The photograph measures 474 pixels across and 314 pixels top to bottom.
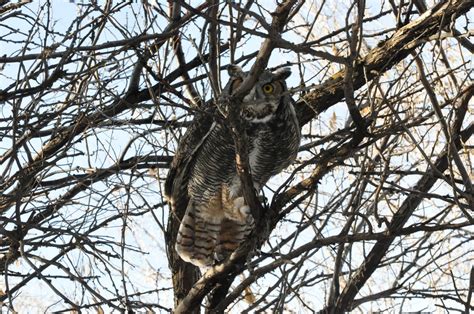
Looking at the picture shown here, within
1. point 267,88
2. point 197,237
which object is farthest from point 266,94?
point 197,237

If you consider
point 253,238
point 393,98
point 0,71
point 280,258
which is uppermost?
point 0,71

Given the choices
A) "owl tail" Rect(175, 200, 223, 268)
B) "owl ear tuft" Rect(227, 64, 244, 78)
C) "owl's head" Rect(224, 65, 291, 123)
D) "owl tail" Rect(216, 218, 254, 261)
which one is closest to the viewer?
"owl ear tuft" Rect(227, 64, 244, 78)

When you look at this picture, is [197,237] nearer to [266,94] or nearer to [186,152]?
[186,152]

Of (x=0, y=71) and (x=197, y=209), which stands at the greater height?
(x=0, y=71)

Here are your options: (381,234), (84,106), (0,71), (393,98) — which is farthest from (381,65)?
(0,71)

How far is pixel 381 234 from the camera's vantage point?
3377mm

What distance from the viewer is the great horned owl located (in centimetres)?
480

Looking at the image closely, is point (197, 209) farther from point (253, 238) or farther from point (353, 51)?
point (353, 51)

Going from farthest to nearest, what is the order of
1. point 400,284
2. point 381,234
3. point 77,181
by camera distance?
point 77,181 → point 400,284 → point 381,234

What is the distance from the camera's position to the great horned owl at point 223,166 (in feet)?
Answer: 15.8

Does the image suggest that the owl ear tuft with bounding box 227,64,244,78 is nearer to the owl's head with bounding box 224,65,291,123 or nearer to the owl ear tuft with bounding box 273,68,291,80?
the owl's head with bounding box 224,65,291,123

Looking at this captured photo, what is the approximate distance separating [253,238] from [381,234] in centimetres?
71

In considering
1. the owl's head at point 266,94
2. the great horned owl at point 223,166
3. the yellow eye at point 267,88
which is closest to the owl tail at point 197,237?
the great horned owl at point 223,166

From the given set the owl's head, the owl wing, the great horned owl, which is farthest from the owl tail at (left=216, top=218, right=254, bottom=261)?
the owl's head
